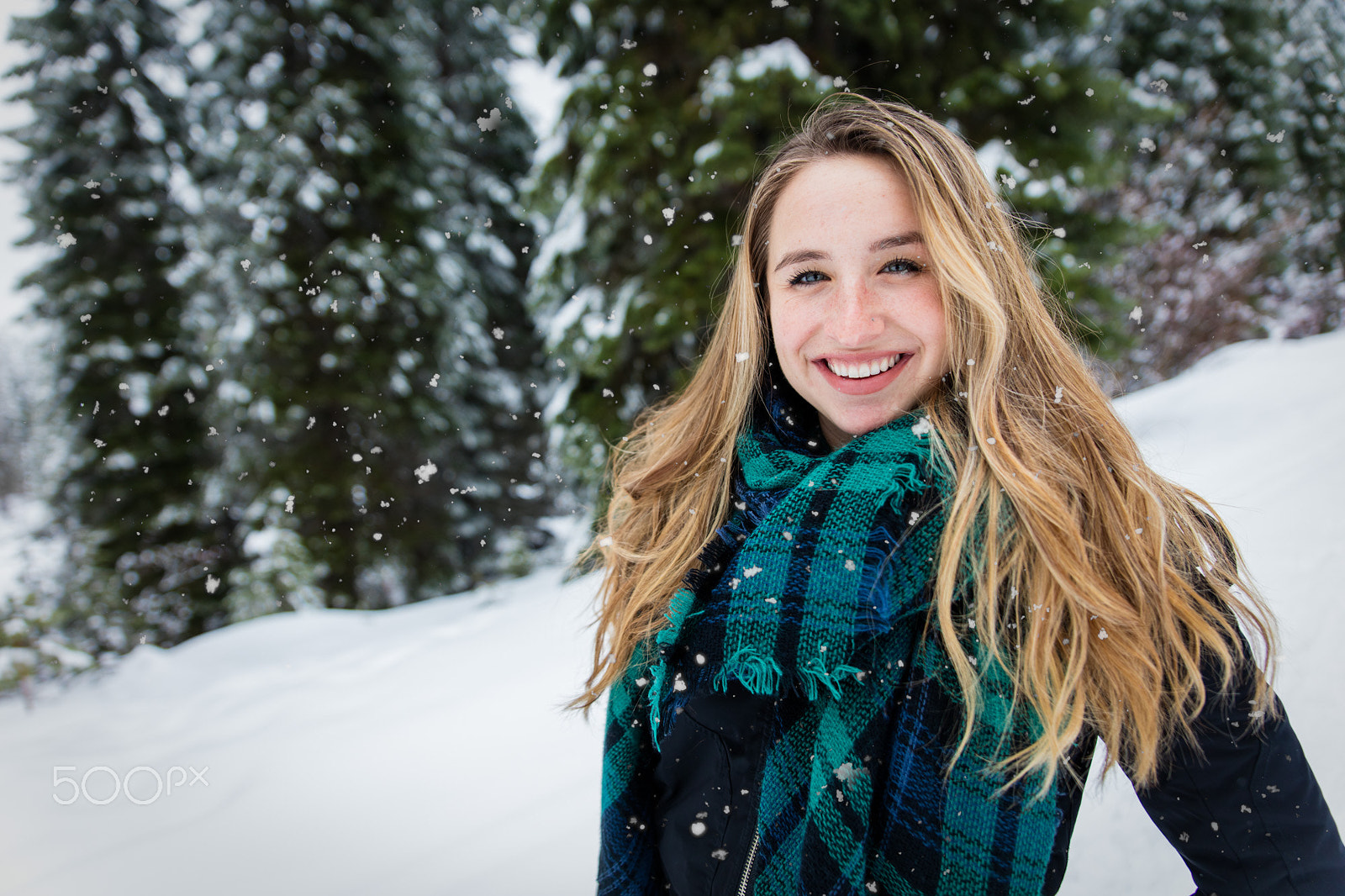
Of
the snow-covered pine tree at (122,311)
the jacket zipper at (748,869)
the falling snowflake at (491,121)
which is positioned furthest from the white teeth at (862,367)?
the falling snowflake at (491,121)

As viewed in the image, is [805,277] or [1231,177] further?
[1231,177]

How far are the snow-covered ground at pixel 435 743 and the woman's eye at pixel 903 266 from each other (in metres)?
1.13

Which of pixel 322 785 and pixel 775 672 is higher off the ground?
pixel 775 672

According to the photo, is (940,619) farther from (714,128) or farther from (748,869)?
(714,128)

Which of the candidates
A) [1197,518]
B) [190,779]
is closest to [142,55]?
[190,779]

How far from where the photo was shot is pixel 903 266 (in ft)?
4.20

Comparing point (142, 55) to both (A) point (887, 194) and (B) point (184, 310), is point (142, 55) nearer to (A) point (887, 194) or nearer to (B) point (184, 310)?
(B) point (184, 310)

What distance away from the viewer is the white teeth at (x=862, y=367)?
1.28m

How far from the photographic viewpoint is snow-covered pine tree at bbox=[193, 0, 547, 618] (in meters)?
8.05

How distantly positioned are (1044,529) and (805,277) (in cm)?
65

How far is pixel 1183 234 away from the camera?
716 cm

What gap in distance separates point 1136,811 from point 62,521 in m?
11.7

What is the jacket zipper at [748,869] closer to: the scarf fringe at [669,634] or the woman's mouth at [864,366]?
the scarf fringe at [669,634]

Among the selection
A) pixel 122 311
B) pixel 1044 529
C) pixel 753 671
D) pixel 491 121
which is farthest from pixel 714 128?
pixel 122 311
